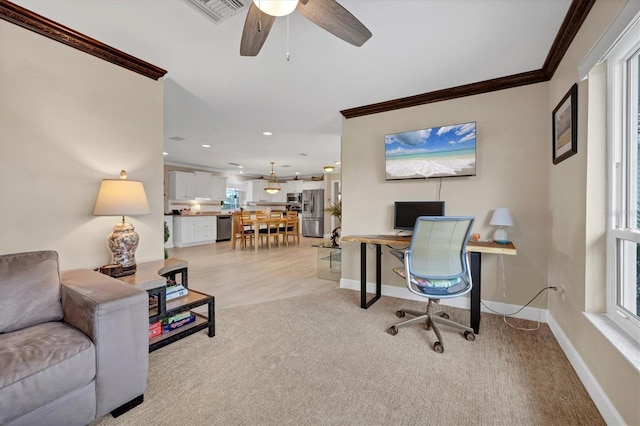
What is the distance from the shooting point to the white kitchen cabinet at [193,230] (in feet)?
23.5

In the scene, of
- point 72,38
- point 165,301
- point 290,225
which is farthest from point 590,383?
point 290,225

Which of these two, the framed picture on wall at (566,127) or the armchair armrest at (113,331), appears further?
the framed picture on wall at (566,127)

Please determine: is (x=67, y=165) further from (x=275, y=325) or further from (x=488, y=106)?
(x=488, y=106)

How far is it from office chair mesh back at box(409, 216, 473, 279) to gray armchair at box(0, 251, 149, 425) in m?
1.85

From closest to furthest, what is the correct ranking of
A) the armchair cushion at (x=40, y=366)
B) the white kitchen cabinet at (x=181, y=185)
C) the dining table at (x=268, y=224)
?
1. the armchair cushion at (x=40, y=366)
2. the dining table at (x=268, y=224)
3. the white kitchen cabinet at (x=181, y=185)

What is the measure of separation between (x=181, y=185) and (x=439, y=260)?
7271 mm

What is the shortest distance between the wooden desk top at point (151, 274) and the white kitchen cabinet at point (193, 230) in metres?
5.20

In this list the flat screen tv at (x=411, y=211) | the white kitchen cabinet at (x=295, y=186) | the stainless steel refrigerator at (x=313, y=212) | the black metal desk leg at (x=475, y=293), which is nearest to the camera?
the black metal desk leg at (x=475, y=293)

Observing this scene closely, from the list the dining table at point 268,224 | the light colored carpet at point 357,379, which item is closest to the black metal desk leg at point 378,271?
the light colored carpet at point 357,379

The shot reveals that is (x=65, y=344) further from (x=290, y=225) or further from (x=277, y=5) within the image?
(x=290, y=225)

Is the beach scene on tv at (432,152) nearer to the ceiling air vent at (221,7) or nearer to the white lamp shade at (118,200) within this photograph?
the ceiling air vent at (221,7)

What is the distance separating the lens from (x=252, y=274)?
4.27 metres

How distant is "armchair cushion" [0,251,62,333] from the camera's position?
139 cm

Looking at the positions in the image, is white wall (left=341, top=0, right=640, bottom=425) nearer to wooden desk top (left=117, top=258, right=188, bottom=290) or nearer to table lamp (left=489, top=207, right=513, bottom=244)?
table lamp (left=489, top=207, right=513, bottom=244)
